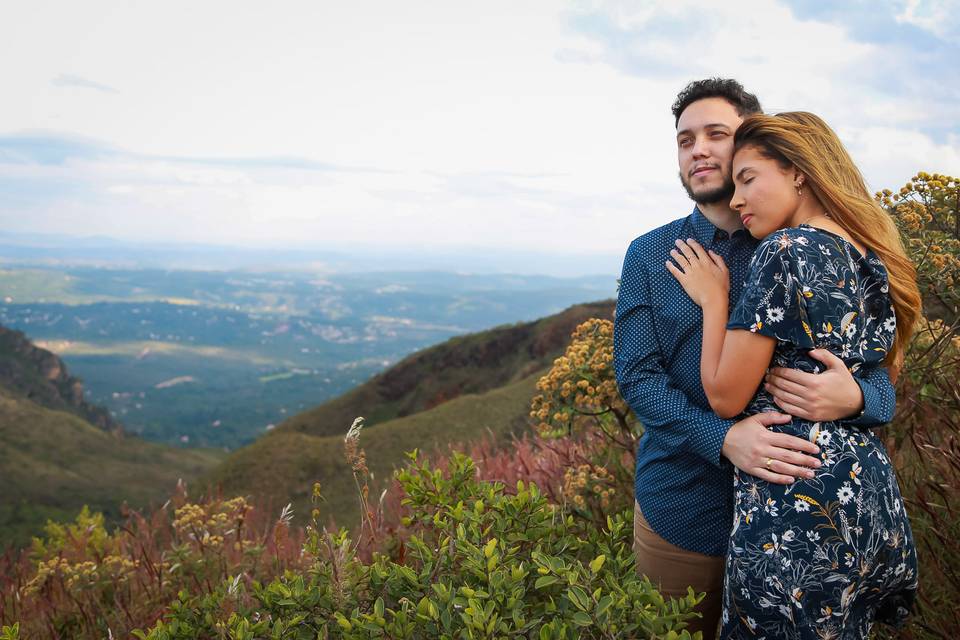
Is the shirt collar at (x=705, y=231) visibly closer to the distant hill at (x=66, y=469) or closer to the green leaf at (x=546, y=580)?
the green leaf at (x=546, y=580)

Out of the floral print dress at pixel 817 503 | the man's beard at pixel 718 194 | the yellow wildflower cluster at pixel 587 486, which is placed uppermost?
the man's beard at pixel 718 194

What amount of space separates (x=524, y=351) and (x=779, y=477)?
27.3m

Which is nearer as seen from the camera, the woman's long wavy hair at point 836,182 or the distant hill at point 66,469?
the woman's long wavy hair at point 836,182

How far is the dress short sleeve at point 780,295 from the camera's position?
2.51 metres

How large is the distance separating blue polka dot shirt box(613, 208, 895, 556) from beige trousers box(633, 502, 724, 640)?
0.19 ft

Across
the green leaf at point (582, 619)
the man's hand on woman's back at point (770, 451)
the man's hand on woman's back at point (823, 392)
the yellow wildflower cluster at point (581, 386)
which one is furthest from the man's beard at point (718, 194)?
the green leaf at point (582, 619)

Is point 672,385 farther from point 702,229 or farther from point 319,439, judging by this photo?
point 319,439

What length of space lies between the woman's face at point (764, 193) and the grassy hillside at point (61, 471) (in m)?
26.2

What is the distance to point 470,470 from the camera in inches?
133

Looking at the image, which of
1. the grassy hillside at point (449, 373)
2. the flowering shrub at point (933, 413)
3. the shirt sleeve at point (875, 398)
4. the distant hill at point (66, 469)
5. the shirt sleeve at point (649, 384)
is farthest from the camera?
the distant hill at point (66, 469)

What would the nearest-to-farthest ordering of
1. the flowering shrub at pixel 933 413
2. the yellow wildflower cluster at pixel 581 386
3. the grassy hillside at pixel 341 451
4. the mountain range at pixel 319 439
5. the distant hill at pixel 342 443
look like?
the flowering shrub at pixel 933 413
the yellow wildflower cluster at pixel 581 386
the distant hill at pixel 342 443
the grassy hillside at pixel 341 451
the mountain range at pixel 319 439

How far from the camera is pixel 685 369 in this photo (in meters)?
3.10

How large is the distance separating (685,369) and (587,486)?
6.89 ft

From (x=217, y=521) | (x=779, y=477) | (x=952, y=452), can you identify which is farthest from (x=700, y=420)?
(x=217, y=521)
